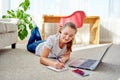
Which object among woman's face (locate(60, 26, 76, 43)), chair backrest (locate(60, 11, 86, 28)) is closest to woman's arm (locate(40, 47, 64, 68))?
woman's face (locate(60, 26, 76, 43))

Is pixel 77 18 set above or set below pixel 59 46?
above

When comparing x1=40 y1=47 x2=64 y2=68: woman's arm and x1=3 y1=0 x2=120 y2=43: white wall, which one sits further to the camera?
x1=3 y1=0 x2=120 y2=43: white wall

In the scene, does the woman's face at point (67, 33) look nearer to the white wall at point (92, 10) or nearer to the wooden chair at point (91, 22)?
the wooden chair at point (91, 22)

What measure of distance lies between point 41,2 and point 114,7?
1574mm

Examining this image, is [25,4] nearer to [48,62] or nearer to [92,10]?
[92,10]

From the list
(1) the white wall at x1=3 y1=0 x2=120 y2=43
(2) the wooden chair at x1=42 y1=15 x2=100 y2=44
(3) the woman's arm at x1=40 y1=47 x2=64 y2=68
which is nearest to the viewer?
(3) the woman's arm at x1=40 y1=47 x2=64 y2=68

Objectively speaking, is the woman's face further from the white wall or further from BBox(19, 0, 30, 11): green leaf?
the white wall

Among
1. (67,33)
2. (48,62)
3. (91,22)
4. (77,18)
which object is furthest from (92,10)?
(48,62)

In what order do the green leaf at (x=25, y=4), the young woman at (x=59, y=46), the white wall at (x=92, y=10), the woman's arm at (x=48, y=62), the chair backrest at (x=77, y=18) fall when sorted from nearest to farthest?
the woman's arm at (x=48, y=62), the young woman at (x=59, y=46), the chair backrest at (x=77, y=18), the green leaf at (x=25, y=4), the white wall at (x=92, y=10)

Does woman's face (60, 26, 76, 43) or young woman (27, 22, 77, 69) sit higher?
woman's face (60, 26, 76, 43)

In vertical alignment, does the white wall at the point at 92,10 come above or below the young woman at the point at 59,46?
above

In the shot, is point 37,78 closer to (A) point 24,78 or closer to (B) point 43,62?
(A) point 24,78

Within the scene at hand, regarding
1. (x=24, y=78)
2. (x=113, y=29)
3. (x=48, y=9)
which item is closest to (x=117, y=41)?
(x=113, y=29)

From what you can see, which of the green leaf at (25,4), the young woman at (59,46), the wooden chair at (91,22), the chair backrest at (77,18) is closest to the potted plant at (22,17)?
the green leaf at (25,4)
